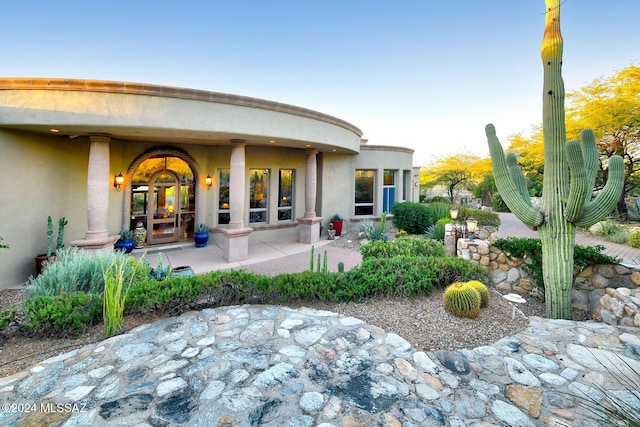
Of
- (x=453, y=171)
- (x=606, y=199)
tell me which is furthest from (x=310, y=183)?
(x=453, y=171)

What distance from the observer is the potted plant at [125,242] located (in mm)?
8992

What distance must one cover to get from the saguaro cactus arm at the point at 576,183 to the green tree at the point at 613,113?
15879 mm

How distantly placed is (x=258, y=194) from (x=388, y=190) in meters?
7.12

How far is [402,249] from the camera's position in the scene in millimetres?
6914

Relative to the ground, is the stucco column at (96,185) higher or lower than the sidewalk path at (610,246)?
higher

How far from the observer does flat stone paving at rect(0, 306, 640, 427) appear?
7.73 ft

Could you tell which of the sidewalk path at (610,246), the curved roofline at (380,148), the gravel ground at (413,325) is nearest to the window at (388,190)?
the curved roofline at (380,148)

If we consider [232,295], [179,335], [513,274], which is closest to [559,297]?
[513,274]

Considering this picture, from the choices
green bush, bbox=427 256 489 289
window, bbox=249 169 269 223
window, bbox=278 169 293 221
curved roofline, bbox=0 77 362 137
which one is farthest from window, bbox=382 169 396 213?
green bush, bbox=427 256 489 289

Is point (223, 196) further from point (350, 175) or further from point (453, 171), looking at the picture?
point (453, 171)

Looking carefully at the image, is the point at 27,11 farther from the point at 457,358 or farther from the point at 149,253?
the point at 457,358

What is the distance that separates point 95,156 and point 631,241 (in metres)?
19.7

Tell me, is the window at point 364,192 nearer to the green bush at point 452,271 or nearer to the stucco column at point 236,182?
the stucco column at point 236,182

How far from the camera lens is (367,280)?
5.08 metres
